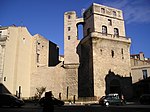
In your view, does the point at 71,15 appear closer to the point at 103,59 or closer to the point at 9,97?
the point at 103,59

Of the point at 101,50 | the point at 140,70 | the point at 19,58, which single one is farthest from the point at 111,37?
the point at 19,58

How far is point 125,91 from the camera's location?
105ft

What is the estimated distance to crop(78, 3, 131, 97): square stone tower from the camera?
3044 centimetres

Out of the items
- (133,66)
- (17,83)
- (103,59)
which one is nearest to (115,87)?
(103,59)

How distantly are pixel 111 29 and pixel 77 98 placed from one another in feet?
42.5

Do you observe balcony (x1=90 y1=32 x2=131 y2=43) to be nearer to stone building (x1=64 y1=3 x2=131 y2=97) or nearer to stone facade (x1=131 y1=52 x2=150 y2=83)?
stone building (x1=64 y1=3 x2=131 y2=97)

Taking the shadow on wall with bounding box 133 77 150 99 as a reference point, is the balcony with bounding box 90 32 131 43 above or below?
above

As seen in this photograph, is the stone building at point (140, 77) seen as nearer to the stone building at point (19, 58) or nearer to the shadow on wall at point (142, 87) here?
the shadow on wall at point (142, 87)

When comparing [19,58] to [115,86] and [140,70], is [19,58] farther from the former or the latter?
[140,70]

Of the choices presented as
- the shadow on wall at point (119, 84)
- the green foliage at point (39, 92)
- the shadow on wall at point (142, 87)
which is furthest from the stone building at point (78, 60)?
the shadow on wall at point (142, 87)

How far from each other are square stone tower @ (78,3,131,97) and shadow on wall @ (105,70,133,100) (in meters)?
0.56

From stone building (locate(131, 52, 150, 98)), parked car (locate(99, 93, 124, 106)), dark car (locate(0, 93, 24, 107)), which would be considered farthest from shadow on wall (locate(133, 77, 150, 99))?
dark car (locate(0, 93, 24, 107))

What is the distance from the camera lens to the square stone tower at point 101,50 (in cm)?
3044

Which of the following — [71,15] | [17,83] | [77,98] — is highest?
[71,15]
